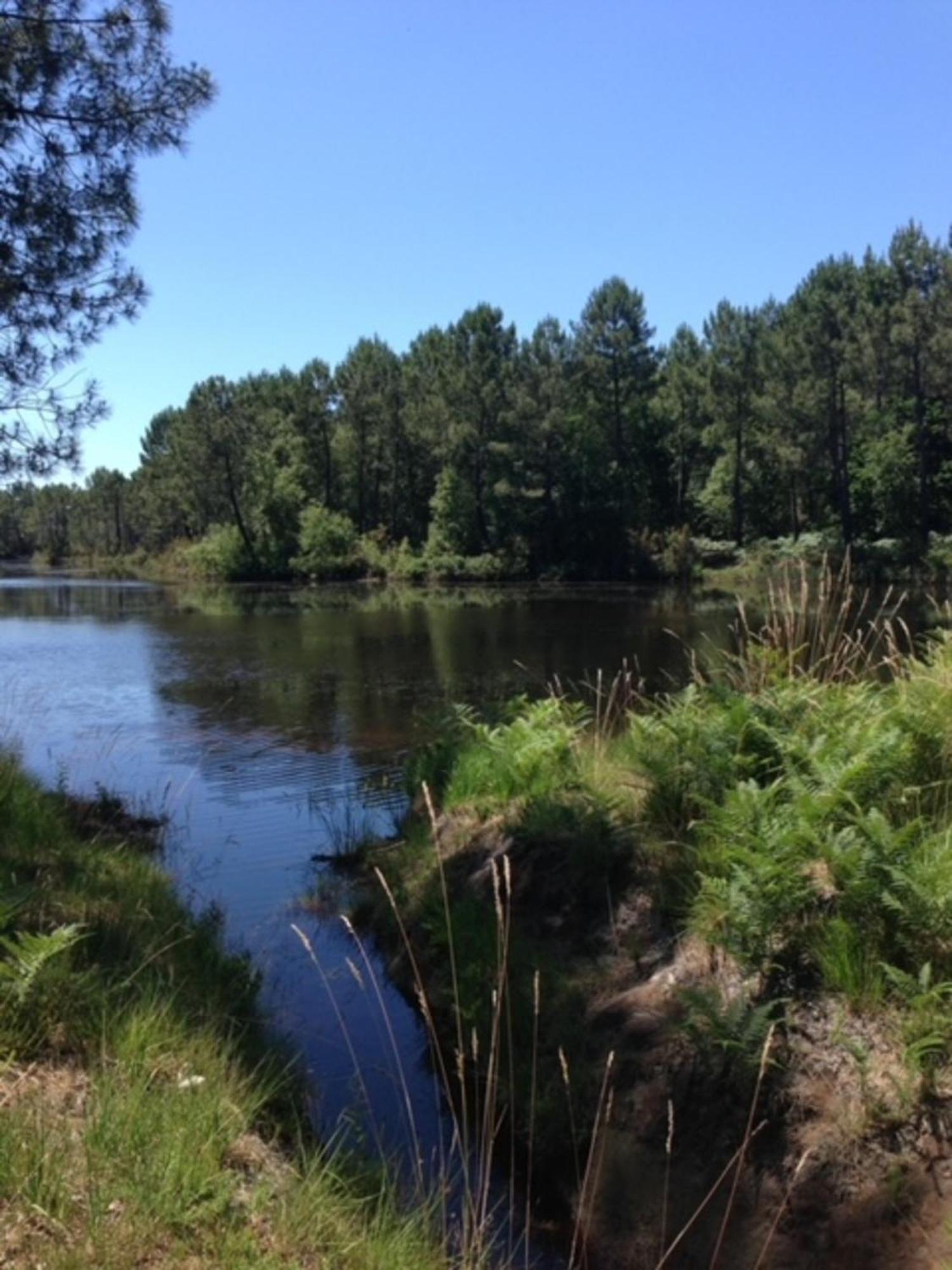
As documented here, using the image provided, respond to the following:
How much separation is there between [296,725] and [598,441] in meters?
49.7

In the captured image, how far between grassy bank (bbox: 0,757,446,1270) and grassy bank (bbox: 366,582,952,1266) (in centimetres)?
71

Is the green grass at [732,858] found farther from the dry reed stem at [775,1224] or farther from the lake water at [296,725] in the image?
the lake water at [296,725]

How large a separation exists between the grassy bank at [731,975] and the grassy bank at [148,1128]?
711 mm

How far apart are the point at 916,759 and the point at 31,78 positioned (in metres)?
9.06

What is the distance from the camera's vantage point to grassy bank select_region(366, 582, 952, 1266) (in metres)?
4.10

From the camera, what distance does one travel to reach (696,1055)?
15.7 ft

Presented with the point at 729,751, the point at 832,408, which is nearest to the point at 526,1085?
the point at 729,751

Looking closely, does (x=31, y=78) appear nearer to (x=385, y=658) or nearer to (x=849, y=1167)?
(x=849, y=1167)

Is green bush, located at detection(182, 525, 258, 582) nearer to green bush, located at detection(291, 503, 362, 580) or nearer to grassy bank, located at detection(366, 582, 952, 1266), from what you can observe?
green bush, located at detection(291, 503, 362, 580)

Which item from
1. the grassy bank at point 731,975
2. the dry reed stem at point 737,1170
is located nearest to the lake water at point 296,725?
the grassy bank at point 731,975

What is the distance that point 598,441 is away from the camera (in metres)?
63.6

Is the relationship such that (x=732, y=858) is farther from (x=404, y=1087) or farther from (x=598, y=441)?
(x=598, y=441)

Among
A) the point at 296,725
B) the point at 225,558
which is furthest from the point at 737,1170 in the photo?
the point at 225,558

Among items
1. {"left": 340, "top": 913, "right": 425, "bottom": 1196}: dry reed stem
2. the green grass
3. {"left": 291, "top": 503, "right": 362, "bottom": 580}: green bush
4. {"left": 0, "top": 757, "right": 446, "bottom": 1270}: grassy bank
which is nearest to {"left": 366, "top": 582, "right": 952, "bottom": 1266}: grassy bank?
the green grass
